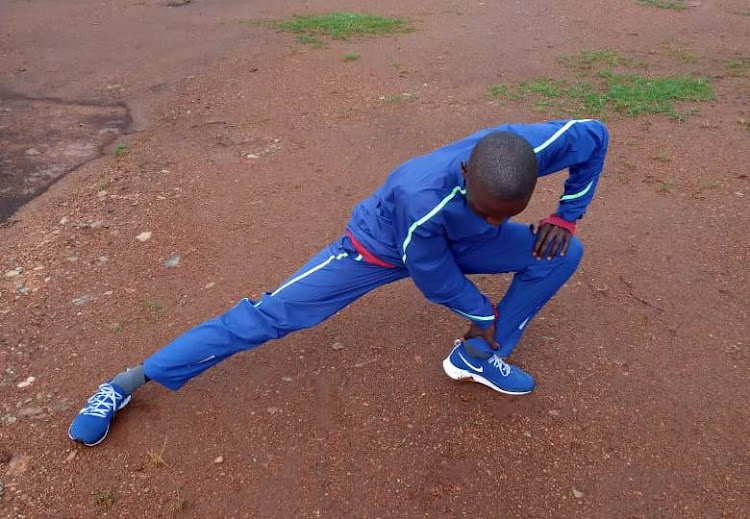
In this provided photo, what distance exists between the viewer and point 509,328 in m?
2.72

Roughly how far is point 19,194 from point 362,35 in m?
4.71

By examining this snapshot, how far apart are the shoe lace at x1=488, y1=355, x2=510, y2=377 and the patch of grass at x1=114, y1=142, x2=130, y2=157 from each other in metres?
3.72

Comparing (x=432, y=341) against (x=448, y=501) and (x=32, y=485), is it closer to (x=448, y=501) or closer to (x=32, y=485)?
(x=448, y=501)

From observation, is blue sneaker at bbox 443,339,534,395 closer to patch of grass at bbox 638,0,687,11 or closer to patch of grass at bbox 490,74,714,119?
patch of grass at bbox 490,74,714,119

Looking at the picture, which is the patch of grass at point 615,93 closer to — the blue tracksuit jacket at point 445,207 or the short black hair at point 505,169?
the blue tracksuit jacket at point 445,207

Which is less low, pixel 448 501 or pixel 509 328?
pixel 509 328

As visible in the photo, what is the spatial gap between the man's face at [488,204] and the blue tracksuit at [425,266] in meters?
0.13

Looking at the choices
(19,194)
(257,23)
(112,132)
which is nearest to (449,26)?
(257,23)

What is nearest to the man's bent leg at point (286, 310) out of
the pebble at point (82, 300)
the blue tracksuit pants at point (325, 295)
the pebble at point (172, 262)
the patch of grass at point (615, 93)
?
the blue tracksuit pants at point (325, 295)

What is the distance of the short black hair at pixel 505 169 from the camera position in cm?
199

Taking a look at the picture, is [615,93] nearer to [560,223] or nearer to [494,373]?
[560,223]

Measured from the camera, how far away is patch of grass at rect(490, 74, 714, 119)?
5.50 metres

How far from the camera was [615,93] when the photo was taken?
572 cm

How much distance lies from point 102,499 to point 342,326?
4.50 feet
